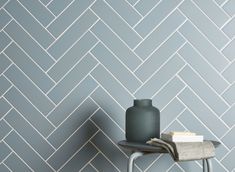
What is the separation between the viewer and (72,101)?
204 centimetres

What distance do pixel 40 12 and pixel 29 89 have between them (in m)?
0.40

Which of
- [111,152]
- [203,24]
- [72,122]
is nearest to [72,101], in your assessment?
[72,122]

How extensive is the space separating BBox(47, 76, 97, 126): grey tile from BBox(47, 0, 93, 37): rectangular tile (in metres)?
0.29

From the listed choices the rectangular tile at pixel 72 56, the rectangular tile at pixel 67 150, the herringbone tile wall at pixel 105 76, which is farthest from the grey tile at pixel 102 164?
the rectangular tile at pixel 72 56

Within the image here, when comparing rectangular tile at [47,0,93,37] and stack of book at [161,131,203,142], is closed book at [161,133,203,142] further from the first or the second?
rectangular tile at [47,0,93,37]

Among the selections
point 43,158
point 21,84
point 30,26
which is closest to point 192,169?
point 43,158

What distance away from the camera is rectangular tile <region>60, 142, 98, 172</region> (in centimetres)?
201

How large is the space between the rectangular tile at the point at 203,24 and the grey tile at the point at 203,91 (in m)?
0.20

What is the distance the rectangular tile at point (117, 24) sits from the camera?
6.75 ft

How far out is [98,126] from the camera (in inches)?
80.2

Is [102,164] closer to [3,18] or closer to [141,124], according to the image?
[141,124]

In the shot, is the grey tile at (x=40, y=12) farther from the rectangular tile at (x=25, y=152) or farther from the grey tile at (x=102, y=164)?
the grey tile at (x=102, y=164)

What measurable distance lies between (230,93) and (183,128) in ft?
0.97

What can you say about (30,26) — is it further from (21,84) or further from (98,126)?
(98,126)
